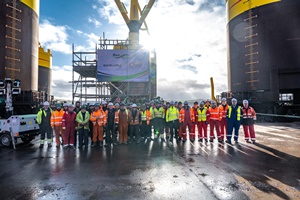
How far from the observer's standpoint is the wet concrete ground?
3.83m

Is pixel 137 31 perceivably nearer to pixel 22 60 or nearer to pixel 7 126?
pixel 22 60

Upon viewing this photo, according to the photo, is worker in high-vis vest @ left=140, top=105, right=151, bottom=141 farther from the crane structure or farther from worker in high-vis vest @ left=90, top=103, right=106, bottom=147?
the crane structure

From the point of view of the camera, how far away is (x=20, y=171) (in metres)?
5.31

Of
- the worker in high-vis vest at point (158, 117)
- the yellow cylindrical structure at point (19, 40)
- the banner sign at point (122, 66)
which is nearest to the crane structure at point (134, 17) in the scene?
the banner sign at point (122, 66)

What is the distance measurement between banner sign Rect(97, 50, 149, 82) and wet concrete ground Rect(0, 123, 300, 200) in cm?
1190

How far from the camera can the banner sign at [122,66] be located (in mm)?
18797

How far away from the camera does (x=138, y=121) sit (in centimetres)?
941

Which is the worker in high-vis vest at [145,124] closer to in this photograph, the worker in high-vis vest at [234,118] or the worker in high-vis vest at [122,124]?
the worker in high-vis vest at [122,124]

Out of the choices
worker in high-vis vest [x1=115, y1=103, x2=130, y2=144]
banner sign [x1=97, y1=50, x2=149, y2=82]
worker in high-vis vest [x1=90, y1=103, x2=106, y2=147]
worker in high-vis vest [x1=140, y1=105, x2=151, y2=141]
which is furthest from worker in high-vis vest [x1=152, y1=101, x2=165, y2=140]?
banner sign [x1=97, y1=50, x2=149, y2=82]

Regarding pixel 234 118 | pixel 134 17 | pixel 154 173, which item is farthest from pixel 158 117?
pixel 134 17

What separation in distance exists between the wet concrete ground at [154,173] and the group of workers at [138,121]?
1.15 metres

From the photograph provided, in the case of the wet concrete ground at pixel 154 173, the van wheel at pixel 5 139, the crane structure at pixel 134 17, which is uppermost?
the crane structure at pixel 134 17

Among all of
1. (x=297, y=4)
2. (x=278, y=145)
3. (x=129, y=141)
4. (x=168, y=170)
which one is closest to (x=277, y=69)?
(x=297, y=4)

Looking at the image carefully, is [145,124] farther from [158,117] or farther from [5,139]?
[5,139]
